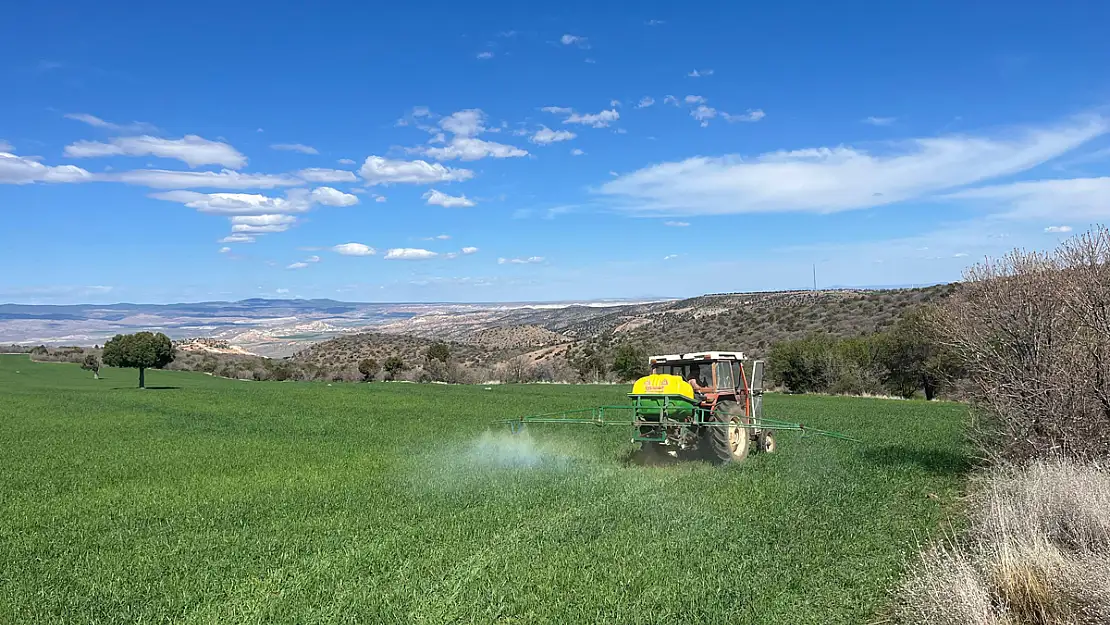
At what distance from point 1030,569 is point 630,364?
153 feet

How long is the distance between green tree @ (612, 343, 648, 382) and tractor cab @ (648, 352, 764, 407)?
3620 centimetres

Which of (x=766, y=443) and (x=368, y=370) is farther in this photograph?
(x=368, y=370)

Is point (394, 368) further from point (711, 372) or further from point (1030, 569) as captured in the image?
point (1030, 569)

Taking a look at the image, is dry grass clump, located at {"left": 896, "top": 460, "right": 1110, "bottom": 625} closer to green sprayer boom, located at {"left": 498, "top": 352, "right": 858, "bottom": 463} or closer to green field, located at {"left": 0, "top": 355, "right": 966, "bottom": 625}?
green field, located at {"left": 0, "top": 355, "right": 966, "bottom": 625}

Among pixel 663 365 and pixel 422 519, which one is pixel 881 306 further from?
pixel 422 519

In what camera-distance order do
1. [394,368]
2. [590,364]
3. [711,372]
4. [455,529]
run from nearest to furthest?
[455,529]
[711,372]
[590,364]
[394,368]

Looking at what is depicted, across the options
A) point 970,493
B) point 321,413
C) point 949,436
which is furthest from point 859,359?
point 970,493

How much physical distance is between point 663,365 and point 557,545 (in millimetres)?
6706

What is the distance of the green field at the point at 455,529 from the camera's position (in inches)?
274

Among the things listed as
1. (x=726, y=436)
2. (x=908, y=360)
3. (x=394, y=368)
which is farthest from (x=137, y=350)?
(x=908, y=360)

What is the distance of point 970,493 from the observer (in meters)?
11.6

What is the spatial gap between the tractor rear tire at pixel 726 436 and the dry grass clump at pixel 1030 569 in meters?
4.98

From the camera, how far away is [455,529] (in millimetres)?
9445

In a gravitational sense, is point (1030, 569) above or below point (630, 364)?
above
